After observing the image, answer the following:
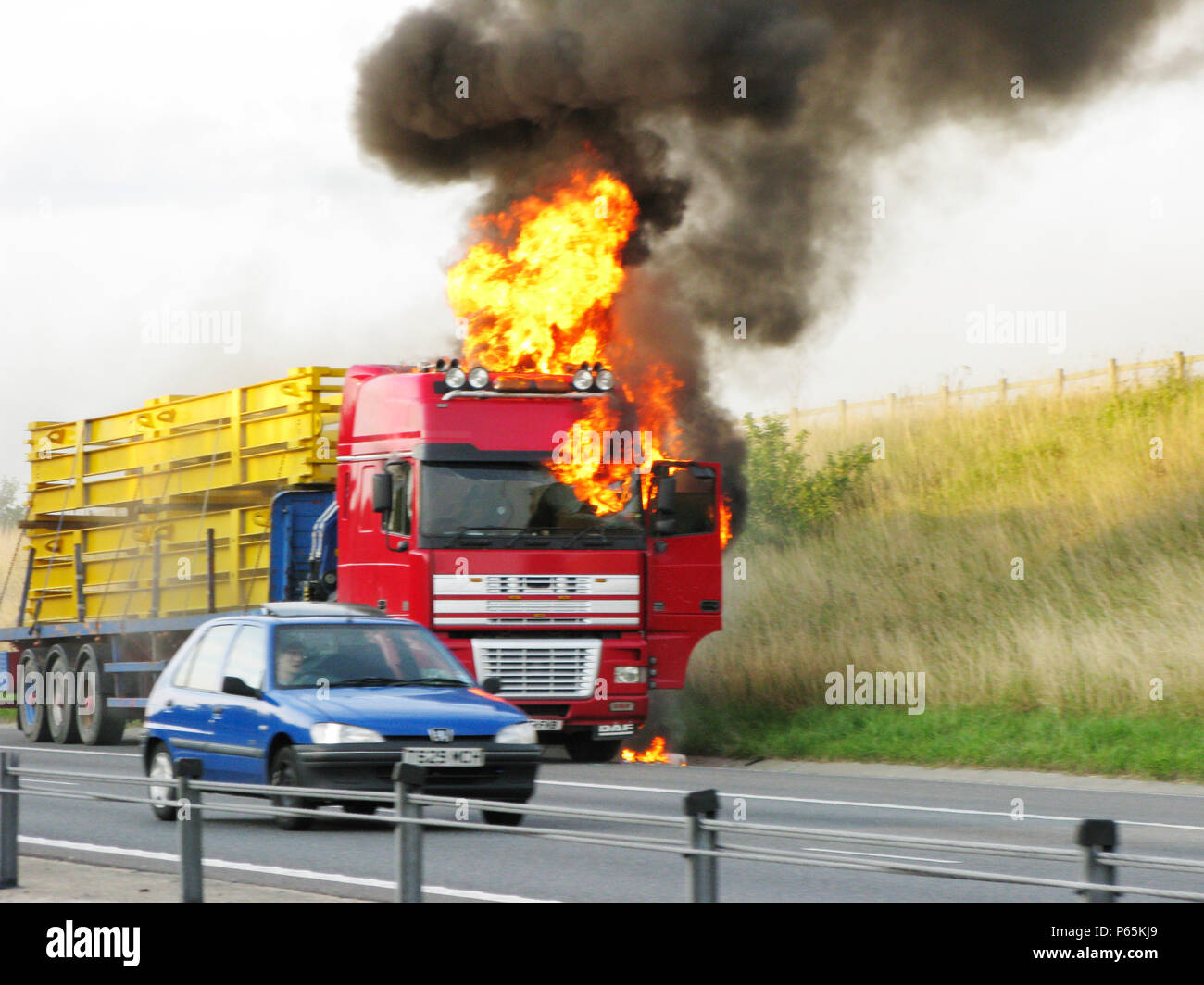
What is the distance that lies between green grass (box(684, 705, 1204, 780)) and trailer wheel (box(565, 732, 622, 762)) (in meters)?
1.53

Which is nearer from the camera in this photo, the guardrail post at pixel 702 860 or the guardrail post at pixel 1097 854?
the guardrail post at pixel 1097 854

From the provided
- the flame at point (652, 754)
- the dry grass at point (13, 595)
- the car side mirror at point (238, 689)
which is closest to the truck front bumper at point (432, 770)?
the car side mirror at point (238, 689)

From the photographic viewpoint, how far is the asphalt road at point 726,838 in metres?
9.56

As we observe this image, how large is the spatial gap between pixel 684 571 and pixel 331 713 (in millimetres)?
7698

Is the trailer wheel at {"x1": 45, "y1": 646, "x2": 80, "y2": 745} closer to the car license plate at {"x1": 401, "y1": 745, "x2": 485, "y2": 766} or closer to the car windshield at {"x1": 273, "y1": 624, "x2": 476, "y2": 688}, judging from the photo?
the car windshield at {"x1": 273, "y1": 624, "x2": 476, "y2": 688}

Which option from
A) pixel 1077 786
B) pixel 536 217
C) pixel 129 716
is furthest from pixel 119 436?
pixel 1077 786

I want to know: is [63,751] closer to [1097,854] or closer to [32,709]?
[32,709]

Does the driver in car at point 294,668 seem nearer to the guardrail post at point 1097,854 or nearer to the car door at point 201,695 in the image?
the car door at point 201,695

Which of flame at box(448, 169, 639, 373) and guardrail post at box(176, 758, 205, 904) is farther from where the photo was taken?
flame at box(448, 169, 639, 373)

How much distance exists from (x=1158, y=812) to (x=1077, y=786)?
9.85 feet

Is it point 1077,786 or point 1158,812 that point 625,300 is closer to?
point 1077,786

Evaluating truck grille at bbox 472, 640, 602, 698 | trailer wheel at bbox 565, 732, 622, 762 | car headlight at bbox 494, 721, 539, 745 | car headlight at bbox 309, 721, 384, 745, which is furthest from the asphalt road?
trailer wheel at bbox 565, 732, 622, 762

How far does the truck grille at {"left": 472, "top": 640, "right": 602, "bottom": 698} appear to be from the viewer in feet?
59.5

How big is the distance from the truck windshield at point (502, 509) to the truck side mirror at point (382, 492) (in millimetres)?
340
